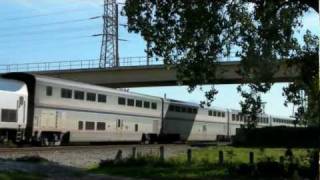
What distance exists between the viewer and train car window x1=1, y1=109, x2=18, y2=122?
108 ft

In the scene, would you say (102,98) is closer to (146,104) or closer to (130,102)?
(130,102)

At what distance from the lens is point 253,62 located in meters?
21.7

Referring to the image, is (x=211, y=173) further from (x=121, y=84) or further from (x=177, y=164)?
(x=121, y=84)

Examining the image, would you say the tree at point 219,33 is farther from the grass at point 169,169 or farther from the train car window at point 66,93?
the train car window at point 66,93

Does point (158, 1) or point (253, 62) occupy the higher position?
point (158, 1)

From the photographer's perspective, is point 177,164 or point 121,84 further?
point 121,84

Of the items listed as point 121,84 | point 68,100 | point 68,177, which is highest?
point 121,84

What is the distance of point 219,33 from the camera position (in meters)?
21.8

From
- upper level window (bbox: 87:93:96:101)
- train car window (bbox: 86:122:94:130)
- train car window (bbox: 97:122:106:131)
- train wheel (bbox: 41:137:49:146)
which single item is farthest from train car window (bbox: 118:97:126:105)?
train wheel (bbox: 41:137:49:146)

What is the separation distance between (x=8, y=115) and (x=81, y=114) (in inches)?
303

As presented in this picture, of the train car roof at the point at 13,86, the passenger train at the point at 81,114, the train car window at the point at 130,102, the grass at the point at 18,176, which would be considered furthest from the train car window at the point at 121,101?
the grass at the point at 18,176

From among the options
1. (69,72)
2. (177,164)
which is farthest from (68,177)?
(69,72)

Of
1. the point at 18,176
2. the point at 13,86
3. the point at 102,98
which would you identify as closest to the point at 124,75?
the point at 102,98

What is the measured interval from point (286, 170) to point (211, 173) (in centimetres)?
235
